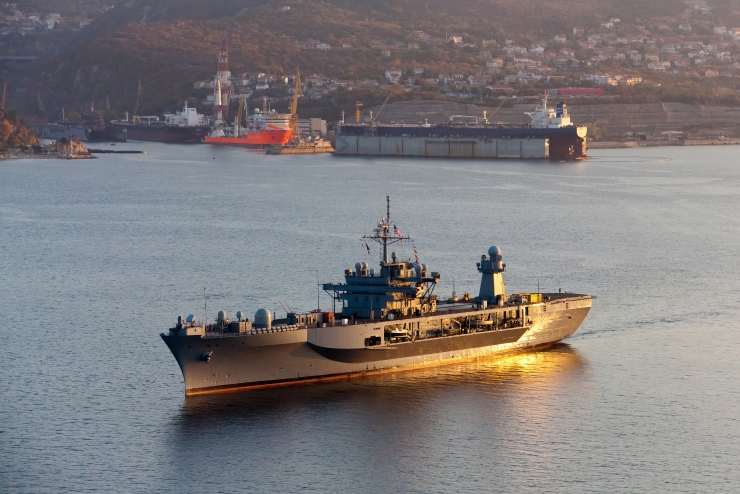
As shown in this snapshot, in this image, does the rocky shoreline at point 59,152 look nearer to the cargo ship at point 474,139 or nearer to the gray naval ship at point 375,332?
the cargo ship at point 474,139

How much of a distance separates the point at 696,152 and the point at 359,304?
4614 inches

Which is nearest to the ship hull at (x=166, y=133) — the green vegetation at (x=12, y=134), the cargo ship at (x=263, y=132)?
the cargo ship at (x=263, y=132)

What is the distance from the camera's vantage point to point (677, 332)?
42.2 m

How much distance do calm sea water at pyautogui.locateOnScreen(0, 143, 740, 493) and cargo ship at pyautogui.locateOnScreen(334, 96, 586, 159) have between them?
5106 cm

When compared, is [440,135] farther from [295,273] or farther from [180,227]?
[295,273]

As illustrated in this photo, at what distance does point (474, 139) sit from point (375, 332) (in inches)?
4115

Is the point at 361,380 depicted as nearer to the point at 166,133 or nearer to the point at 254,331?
the point at 254,331

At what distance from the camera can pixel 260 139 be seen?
16338cm

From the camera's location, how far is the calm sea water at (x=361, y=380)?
95.7ft

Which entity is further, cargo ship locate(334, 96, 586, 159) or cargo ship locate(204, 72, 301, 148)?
cargo ship locate(204, 72, 301, 148)

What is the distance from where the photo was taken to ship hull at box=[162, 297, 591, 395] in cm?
3325

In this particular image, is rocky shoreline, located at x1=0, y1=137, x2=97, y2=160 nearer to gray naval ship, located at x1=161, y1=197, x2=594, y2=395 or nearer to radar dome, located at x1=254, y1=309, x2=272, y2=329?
gray naval ship, located at x1=161, y1=197, x2=594, y2=395

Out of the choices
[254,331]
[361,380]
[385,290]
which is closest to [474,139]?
[385,290]

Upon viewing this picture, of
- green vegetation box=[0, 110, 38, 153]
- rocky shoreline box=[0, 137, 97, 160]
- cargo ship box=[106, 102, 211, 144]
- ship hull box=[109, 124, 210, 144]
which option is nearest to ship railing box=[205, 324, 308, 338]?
rocky shoreline box=[0, 137, 97, 160]
